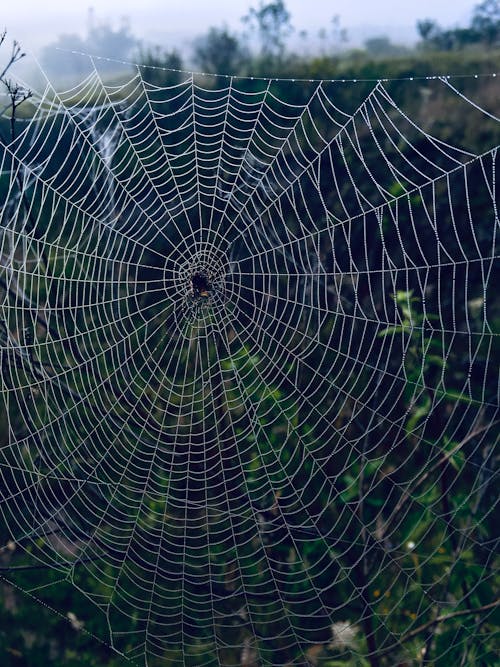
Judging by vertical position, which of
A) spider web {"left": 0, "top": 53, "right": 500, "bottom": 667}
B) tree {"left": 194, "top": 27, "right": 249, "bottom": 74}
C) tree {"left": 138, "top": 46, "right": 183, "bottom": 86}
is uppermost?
tree {"left": 194, "top": 27, "right": 249, "bottom": 74}

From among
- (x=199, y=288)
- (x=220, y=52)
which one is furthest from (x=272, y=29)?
(x=199, y=288)

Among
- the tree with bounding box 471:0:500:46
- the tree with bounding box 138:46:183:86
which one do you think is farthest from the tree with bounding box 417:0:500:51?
the tree with bounding box 138:46:183:86

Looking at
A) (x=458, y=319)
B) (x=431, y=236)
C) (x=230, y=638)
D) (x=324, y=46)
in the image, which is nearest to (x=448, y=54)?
(x=324, y=46)

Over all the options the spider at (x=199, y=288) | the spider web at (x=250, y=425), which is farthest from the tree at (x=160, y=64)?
the spider at (x=199, y=288)

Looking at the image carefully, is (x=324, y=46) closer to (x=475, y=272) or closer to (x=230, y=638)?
(x=475, y=272)

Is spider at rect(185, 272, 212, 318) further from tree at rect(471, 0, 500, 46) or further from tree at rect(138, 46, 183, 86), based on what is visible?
tree at rect(471, 0, 500, 46)

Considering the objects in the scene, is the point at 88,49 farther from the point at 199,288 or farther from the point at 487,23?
the point at 199,288
